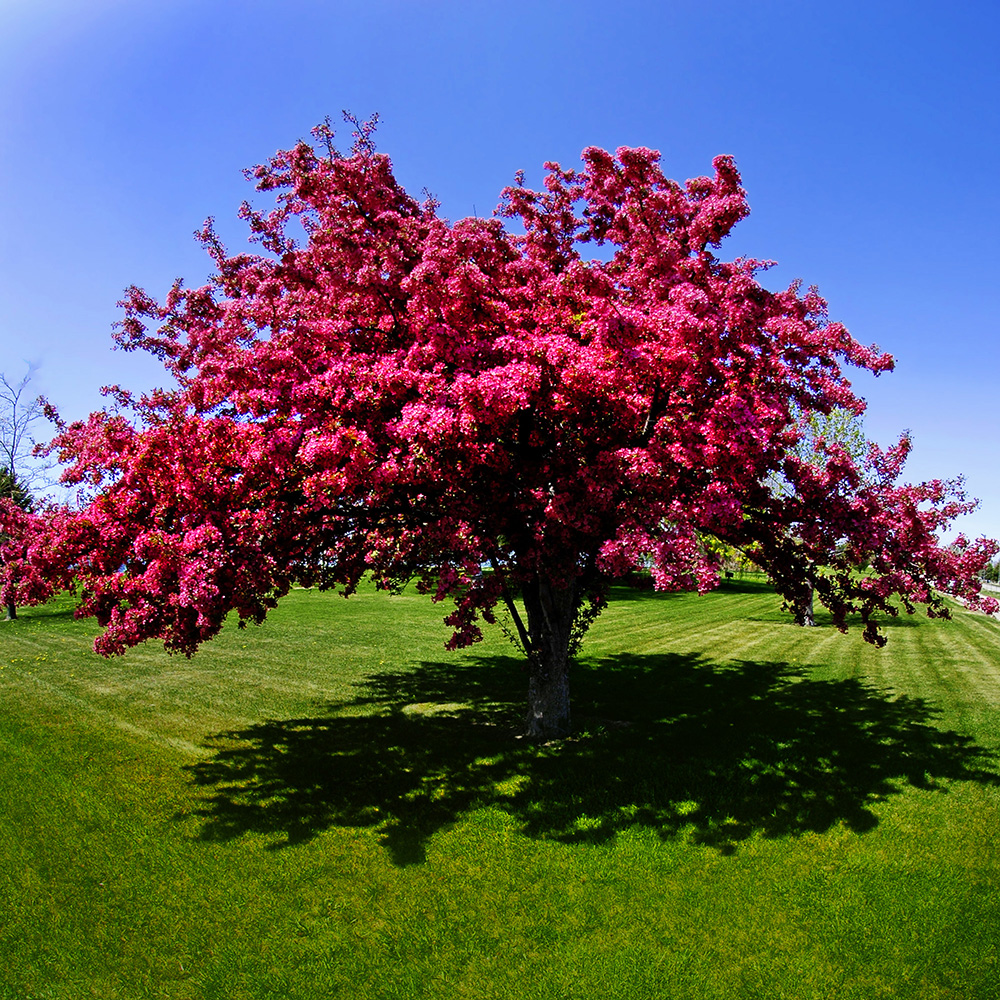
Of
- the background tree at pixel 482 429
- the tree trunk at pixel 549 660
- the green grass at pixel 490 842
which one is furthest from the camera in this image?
the tree trunk at pixel 549 660

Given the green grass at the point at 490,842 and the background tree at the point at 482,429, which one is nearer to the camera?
the green grass at the point at 490,842

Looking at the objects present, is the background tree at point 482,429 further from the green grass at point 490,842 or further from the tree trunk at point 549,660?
the green grass at point 490,842

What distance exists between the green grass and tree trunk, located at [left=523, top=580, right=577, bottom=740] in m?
0.65

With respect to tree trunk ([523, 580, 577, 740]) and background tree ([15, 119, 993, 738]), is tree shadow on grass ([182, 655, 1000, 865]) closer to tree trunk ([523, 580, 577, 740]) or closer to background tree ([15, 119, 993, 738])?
tree trunk ([523, 580, 577, 740])

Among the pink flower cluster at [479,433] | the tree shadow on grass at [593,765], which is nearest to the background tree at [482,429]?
the pink flower cluster at [479,433]

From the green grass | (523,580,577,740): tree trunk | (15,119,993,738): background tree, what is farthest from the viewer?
(523,580,577,740): tree trunk

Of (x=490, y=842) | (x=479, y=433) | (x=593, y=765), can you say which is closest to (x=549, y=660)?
(x=593, y=765)

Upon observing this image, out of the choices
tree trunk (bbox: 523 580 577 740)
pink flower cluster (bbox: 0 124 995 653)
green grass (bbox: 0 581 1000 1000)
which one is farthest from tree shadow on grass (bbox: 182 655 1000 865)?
pink flower cluster (bbox: 0 124 995 653)

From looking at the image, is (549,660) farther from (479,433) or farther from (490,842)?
(479,433)

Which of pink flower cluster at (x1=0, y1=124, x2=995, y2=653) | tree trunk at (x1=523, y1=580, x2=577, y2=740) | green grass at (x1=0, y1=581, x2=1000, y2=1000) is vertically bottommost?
green grass at (x1=0, y1=581, x2=1000, y2=1000)

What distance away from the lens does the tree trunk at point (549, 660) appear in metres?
11.8

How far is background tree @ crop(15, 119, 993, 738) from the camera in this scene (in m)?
8.42

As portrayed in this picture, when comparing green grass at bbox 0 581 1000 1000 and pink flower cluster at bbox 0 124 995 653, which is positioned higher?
pink flower cluster at bbox 0 124 995 653

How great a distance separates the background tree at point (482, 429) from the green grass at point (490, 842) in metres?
2.54
